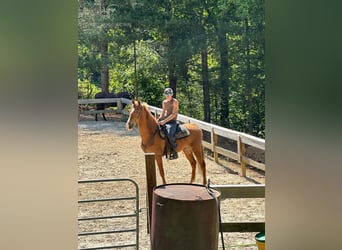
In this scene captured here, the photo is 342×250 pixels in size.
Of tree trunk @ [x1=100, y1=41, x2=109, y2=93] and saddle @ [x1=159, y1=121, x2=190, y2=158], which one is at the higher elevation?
tree trunk @ [x1=100, y1=41, x2=109, y2=93]

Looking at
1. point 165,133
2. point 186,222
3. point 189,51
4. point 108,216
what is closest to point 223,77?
point 189,51

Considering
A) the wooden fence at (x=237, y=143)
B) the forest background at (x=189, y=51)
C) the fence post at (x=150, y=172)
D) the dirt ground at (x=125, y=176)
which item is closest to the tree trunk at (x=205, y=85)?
the forest background at (x=189, y=51)

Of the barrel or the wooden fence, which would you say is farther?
the wooden fence

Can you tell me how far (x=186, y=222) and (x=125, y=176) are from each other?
3.93 metres

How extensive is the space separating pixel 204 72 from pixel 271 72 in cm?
1058

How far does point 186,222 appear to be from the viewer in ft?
7.15

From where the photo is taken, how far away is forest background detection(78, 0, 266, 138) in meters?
10.4

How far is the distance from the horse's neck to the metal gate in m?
0.70

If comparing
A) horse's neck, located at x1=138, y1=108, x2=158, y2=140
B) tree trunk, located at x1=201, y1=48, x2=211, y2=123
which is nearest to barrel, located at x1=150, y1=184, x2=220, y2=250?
horse's neck, located at x1=138, y1=108, x2=158, y2=140

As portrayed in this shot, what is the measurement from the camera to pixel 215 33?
1065 cm

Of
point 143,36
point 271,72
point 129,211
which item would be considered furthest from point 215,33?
point 271,72

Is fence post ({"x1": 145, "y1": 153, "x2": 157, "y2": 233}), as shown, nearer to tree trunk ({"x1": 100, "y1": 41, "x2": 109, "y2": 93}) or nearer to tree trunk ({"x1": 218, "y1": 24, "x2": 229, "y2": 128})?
tree trunk ({"x1": 218, "y1": 24, "x2": 229, "y2": 128})
